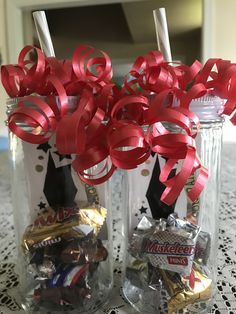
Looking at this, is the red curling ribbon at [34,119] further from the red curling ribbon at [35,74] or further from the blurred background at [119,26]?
the blurred background at [119,26]

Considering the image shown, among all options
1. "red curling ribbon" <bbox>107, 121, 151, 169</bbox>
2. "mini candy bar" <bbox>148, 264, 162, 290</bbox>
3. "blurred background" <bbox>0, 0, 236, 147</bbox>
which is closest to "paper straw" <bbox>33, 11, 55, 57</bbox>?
"red curling ribbon" <bbox>107, 121, 151, 169</bbox>

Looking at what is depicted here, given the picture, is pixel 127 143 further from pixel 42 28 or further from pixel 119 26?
pixel 119 26

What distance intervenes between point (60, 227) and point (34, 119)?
11 cm

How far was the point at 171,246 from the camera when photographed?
0.32m

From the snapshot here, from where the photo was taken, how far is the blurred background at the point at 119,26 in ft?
6.56

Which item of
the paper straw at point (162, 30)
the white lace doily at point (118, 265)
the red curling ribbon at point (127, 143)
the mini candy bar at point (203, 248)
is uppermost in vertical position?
the paper straw at point (162, 30)

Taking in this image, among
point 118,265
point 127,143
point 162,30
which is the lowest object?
point 118,265

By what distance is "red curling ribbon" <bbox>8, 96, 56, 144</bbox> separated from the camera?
0.97 feet

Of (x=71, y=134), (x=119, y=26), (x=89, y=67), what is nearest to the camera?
(x=71, y=134)

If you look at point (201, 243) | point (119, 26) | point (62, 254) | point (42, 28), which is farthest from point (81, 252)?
point (119, 26)

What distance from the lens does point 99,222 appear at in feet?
1.16

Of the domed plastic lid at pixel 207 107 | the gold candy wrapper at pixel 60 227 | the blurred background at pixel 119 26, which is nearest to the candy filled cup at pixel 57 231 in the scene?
the gold candy wrapper at pixel 60 227

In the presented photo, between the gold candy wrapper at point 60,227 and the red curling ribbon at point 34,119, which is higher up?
the red curling ribbon at point 34,119

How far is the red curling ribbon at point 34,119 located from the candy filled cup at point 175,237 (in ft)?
0.33
